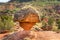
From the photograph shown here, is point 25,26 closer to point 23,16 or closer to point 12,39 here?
point 23,16

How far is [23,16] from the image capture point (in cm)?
1136

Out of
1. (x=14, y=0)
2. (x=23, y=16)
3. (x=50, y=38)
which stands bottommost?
(x=14, y=0)

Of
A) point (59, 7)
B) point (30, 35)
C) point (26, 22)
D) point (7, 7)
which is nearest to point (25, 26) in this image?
point (26, 22)

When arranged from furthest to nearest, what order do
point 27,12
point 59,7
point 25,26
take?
1. point 59,7
2. point 25,26
3. point 27,12

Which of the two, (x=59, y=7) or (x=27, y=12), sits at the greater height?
(x=27, y=12)

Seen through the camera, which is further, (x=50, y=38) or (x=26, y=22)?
(x=26, y=22)

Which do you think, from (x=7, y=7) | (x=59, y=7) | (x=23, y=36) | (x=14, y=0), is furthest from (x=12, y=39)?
(x=14, y=0)

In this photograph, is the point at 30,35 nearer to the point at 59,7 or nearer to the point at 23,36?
the point at 23,36

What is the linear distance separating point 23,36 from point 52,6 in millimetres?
46584

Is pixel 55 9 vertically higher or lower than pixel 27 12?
lower

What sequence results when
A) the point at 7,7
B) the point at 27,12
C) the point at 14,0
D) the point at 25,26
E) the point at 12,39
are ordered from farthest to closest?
the point at 14,0 → the point at 7,7 → the point at 25,26 → the point at 27,12 → the point at 12,39

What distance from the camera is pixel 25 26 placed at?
39.6ft

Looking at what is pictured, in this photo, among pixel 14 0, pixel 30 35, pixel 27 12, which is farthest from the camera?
pixel 14 0

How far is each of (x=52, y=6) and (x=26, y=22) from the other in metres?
44.9
